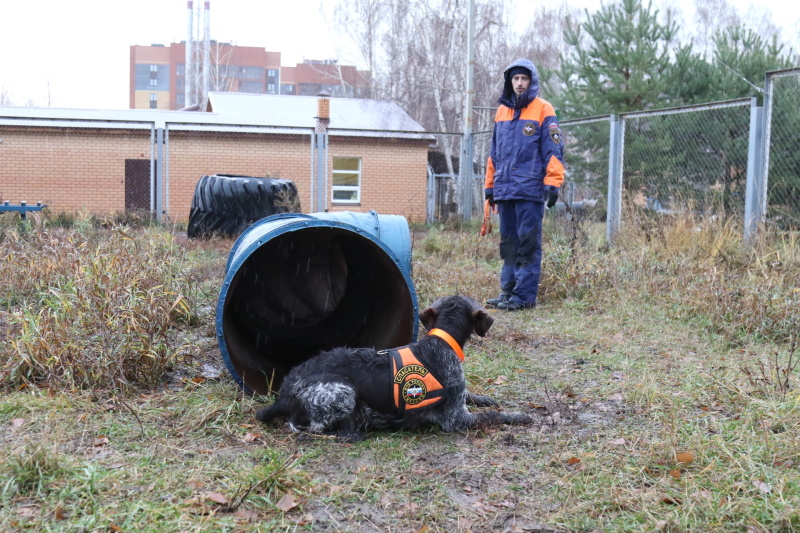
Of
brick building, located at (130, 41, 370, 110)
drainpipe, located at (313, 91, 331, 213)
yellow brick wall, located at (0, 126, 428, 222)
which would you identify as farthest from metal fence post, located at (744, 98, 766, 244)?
brick building, located at (130, 41, 370, 110)

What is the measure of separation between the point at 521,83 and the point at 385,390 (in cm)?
439

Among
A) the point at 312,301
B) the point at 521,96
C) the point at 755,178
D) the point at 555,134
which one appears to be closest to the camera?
the point at 312,301

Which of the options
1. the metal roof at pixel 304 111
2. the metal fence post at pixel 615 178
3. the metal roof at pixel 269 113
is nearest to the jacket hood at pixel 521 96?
the metal fence post at pixel 615 178

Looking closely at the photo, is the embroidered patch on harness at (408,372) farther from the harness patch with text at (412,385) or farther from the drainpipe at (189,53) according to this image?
the drainpipe at (189,53)

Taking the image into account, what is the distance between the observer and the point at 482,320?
415cm

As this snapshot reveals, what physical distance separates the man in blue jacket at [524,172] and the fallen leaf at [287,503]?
4743 millimetres

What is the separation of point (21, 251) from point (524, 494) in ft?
18.2

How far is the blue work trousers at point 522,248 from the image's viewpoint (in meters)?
7.48

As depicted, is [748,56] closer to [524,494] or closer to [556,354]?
[556,354]

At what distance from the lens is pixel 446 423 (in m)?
4.05

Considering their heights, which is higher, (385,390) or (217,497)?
(385,390)

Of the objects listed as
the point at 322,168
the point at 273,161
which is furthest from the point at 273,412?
the point at 273,161

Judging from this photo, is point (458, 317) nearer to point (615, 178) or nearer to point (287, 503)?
point (287, 503)

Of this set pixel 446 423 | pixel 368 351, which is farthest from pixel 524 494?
pixel 368 351
